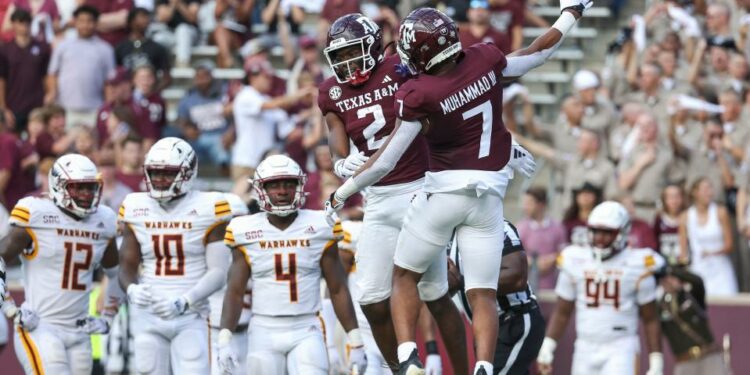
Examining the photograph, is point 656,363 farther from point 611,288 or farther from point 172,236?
point 172,236

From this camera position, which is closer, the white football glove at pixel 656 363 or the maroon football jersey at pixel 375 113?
the maroon football jersey at pixel 375 113

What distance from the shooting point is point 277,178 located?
35.6ft

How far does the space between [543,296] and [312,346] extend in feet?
13.2

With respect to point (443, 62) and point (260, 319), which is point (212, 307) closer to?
point (260, 319)

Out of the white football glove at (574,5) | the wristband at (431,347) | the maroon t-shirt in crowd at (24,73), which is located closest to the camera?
the white football glove at (574,5)

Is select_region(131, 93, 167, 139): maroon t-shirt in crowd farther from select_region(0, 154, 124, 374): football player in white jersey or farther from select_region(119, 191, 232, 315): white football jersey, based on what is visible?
select_region(119, 191, 232, 315): white football jersey

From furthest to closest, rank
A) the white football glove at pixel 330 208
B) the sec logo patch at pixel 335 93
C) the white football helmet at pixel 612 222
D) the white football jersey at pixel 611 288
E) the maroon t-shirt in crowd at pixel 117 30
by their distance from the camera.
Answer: the maroon t-shirt in crowd at pixel 117 30 → the white football jersey at pixel 611 288 → the white football helmet at pixel 612 222 → the sec logo patch at pixel 335 93 → the white football glove at pixel 330 208

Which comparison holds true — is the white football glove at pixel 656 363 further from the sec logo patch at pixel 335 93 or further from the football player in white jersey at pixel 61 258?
the football player in white jersey at pixel 61 258

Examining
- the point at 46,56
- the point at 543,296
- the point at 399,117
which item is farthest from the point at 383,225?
the point at 46,56

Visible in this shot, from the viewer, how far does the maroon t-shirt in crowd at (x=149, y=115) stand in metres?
16.7

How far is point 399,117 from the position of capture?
8.98 metres

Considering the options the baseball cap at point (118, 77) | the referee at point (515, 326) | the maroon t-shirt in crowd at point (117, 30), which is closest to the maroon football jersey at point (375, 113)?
the referee at point (515, 326)

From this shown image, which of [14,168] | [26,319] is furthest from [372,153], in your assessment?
[14,168]

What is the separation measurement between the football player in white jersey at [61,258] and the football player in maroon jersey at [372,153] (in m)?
2.32
